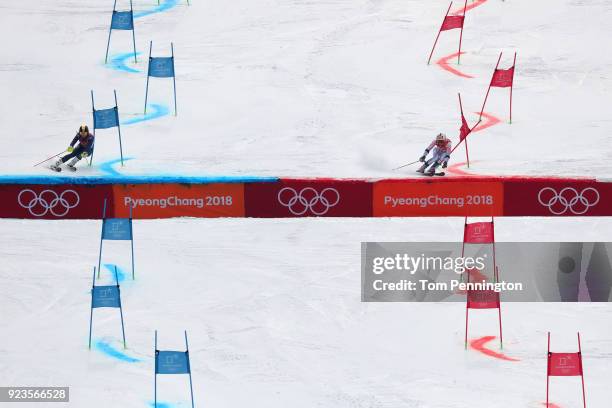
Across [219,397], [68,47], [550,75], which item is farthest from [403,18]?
[219,397]

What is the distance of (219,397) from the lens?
17.9 metres

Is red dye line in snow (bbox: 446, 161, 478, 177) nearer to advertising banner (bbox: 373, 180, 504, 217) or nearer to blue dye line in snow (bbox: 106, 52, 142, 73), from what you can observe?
advertising banner (bbox: 373, 180, 504, 217)

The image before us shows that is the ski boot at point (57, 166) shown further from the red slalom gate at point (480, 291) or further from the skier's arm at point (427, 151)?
the red slalom gate at point (480, 291)

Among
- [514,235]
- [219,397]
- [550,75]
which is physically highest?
[550,75]

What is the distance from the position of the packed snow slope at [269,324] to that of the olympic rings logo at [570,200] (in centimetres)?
20

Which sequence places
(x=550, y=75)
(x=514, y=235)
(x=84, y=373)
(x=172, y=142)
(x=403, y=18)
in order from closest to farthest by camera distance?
(x=84, y=373) → (x=514, y=235) → (x=172, y=142) → (x=550, y=75) → (x=403, y=18)

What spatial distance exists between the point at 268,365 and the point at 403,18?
12.2 metres

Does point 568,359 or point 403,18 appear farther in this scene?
point 403,18

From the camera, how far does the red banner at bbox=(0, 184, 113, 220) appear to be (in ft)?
72.3

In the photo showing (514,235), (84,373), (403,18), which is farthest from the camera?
(403,18)

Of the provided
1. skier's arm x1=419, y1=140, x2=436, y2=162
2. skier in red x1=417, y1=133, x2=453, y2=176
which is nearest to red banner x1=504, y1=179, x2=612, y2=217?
skier in red x1=417, y1=133, x2=453, y2=176

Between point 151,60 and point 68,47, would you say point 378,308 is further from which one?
point 68,47

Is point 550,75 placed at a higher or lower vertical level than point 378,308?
higher

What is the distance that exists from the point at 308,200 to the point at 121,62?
260 inches
